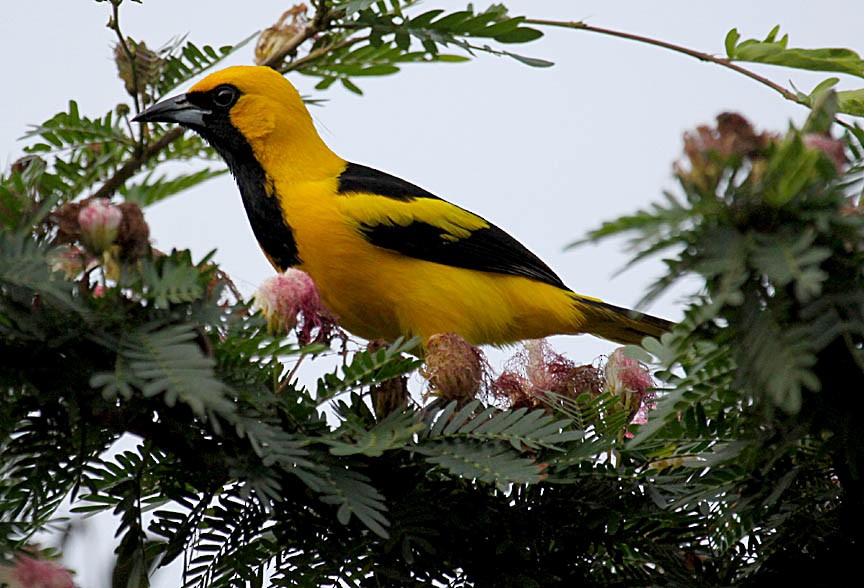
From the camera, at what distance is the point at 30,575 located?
1.37m

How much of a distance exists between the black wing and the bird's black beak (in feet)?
1.45

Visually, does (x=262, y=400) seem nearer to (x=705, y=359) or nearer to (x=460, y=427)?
(x=460, y=427)

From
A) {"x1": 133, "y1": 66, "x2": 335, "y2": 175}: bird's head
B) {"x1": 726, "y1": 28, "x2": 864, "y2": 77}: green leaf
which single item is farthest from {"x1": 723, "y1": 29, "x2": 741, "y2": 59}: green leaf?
{"x1": 133, "y1": 66, "x2": 335, "y2": 175}: bird's head

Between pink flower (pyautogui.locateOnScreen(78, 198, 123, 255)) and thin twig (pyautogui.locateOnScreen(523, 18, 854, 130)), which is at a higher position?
thin twig (pyautogui.locateOnScreen(523, 18, 854, 130))

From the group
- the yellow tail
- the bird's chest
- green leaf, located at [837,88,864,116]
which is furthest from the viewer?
the yellow tail

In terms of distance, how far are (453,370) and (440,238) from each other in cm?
132

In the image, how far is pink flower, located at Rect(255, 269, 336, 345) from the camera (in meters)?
1.65

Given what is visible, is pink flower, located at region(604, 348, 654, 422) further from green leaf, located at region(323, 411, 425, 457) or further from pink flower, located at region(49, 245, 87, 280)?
pink flower, located at region(49, 245, 87, 280)

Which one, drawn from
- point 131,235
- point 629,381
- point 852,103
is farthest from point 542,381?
point 131,235

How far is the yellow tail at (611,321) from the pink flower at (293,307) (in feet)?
5.84

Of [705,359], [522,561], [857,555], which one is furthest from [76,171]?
[857,555]

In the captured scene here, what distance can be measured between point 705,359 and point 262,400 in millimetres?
550

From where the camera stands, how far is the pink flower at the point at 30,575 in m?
1.36

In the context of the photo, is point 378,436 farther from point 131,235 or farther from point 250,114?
point 250,114
